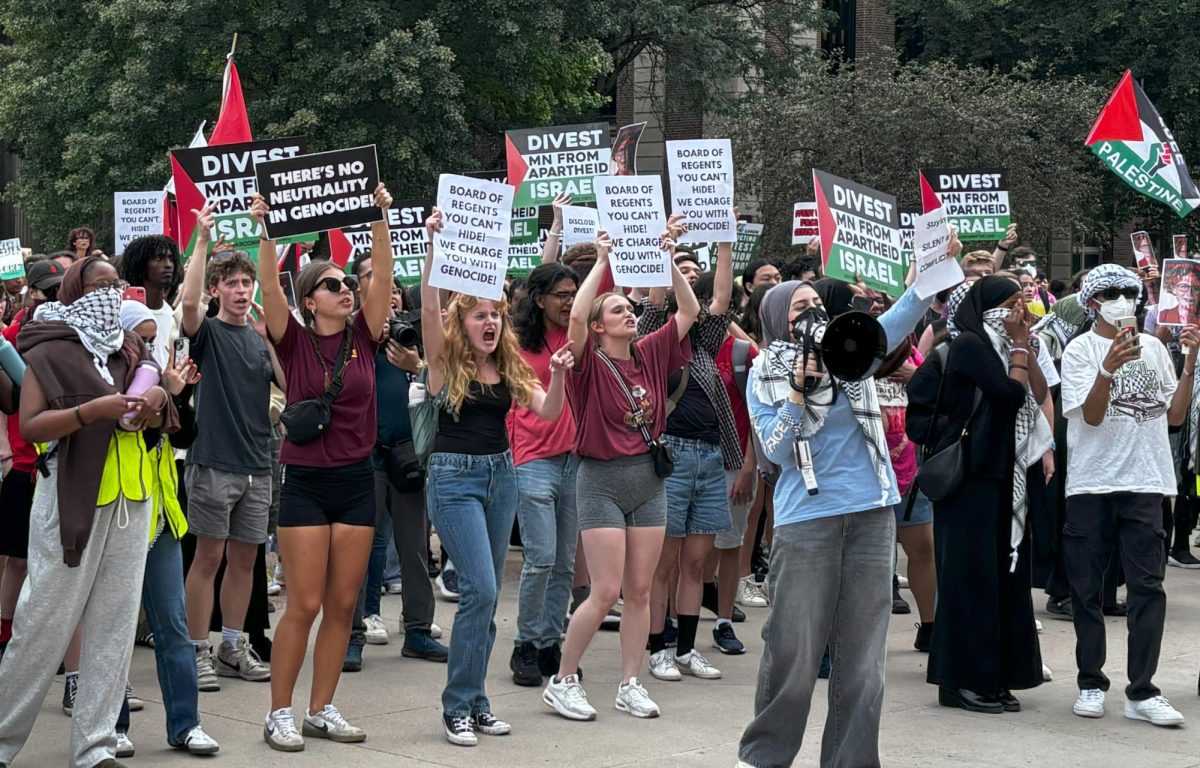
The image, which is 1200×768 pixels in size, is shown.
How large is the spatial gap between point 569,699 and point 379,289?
206 cm

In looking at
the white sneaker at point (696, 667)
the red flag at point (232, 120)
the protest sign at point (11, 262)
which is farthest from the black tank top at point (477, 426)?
the protest sign at point (11, 262)

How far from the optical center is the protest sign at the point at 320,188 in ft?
24.7

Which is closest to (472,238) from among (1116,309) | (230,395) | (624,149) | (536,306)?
(536,306)

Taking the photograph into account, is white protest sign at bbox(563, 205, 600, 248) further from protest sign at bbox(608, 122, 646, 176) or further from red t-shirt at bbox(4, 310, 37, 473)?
red t-shirt at bbox(4, 310, 37, 473)

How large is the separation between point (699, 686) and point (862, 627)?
243 centimetres

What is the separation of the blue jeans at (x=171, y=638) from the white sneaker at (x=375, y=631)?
7.97 ft

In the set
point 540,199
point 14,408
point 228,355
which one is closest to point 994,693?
point 228,355

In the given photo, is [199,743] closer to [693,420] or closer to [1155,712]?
[693,420]

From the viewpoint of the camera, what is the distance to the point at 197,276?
703 cm

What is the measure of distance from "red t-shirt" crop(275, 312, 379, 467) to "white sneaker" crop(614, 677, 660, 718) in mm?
1681

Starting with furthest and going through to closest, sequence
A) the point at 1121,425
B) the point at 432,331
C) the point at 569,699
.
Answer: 1. the point at 1121,425
2. the point at 569,699
3. the point at 432,331

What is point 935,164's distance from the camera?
2542 centimetres

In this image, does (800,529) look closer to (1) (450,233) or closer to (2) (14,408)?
(1) (450,233)

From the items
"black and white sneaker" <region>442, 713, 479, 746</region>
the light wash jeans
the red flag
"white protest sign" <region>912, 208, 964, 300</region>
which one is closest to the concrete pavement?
"black and white sneaker" <region>442, 713, 479, 746</region>
